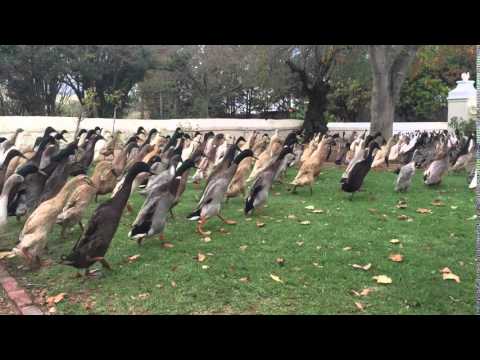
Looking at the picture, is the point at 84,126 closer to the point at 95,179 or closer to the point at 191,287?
the point at 95,179

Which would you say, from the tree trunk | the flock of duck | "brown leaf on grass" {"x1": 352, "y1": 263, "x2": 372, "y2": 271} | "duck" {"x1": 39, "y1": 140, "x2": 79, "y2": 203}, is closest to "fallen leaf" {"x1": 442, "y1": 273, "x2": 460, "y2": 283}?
"brown leaf on grass" {"x1": 352, "y1": 263, "x2": 372, "y2": 271}

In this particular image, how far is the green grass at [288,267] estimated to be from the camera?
4.39 m

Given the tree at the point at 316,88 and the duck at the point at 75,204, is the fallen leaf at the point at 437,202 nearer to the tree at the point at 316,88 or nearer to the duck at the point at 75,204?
the duck at the point at 75,204

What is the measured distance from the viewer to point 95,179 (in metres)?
8.18

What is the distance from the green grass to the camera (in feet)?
14.4

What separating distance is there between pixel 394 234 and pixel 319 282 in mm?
2173

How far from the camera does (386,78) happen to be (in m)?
15.8

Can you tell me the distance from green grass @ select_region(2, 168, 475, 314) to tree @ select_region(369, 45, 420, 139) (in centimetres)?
860

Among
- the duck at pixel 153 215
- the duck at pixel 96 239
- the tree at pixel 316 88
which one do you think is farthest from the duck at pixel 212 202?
the tree at pixel 316 88

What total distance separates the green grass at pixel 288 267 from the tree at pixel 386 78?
8.60 m

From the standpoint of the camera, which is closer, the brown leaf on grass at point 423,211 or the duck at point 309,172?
the brown leaf on grass at point 423,211

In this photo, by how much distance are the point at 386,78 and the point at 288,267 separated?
1231 cm

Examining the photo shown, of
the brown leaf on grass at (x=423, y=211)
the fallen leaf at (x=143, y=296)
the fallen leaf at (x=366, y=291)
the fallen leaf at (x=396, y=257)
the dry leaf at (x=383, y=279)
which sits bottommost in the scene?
the fallen leaf at (x=143, y=296)
